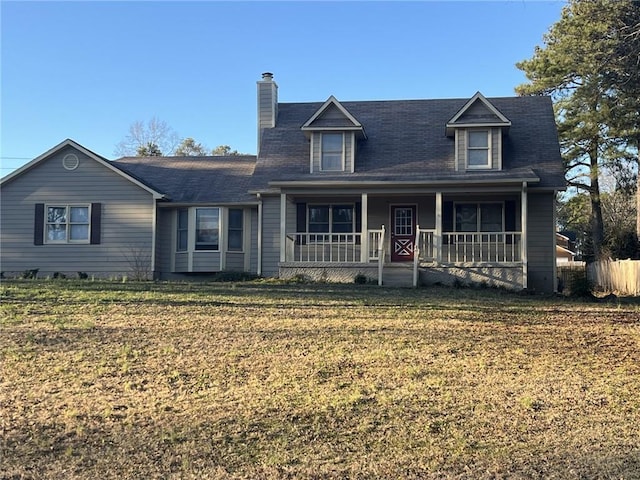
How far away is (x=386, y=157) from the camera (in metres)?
19.9

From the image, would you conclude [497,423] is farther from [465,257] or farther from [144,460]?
[465,257]

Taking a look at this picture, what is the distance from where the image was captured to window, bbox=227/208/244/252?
20.4 m

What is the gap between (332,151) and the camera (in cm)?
1973

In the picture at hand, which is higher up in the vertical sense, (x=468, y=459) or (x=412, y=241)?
(x=412, y=241)

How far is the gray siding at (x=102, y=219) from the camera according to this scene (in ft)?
65.6

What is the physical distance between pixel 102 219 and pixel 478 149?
1124cm

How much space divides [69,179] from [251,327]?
41.0ft

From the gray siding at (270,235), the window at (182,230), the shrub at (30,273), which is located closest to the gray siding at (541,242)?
the gray siding at (270,235)

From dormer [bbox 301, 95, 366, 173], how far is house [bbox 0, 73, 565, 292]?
0.03m

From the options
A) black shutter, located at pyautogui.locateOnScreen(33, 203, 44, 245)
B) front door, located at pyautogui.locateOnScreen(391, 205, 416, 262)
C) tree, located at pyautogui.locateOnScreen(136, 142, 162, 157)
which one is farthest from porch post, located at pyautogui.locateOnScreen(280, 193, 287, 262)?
tree, located at pyautogui.locateOnScreen(136, 142, 162, 157)

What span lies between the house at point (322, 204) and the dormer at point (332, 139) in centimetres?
3

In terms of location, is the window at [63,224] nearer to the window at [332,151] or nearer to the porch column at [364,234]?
the window at [332,151]

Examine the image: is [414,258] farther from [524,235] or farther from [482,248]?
[524,235]

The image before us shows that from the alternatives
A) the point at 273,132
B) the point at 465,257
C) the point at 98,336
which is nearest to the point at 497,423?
the point at 98,336
